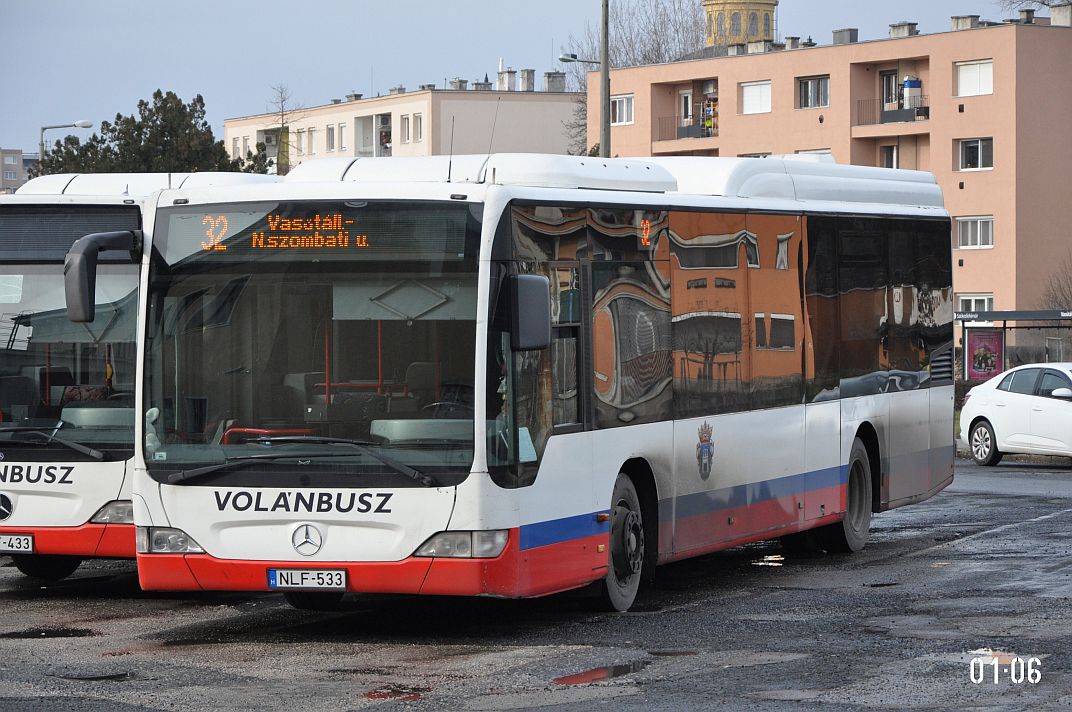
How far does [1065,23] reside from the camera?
78.2 meters

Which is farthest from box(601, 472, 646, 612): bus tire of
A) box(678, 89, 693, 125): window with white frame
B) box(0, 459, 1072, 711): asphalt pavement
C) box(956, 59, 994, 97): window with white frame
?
box(678, 89, 693, 125): window with white frame

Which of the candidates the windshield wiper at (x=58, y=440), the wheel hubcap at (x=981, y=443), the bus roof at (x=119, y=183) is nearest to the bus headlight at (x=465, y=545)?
the windshield wiper at (x=58, y=440)

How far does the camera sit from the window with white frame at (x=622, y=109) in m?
92.6

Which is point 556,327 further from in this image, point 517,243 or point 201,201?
point 201,201

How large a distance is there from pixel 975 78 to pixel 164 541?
6891 centimetres

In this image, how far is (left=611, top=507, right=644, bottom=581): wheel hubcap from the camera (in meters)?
12.2

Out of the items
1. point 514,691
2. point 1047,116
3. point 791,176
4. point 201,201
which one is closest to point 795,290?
point 791,176

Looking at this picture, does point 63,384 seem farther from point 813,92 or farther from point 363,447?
point 813,92

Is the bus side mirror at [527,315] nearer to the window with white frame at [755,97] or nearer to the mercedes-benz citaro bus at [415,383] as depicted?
the mercedes-benz citaro bus at [415,383]

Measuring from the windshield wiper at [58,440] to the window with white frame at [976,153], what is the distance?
66290 mm

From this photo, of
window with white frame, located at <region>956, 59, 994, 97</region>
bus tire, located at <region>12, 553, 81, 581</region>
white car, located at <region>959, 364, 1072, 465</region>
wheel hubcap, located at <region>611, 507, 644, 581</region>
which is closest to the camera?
wheel hubcap, located at <region>611, 507, 644, 581</region>

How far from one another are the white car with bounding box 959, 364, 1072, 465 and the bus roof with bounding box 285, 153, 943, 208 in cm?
1025

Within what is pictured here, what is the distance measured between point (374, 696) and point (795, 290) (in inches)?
266
